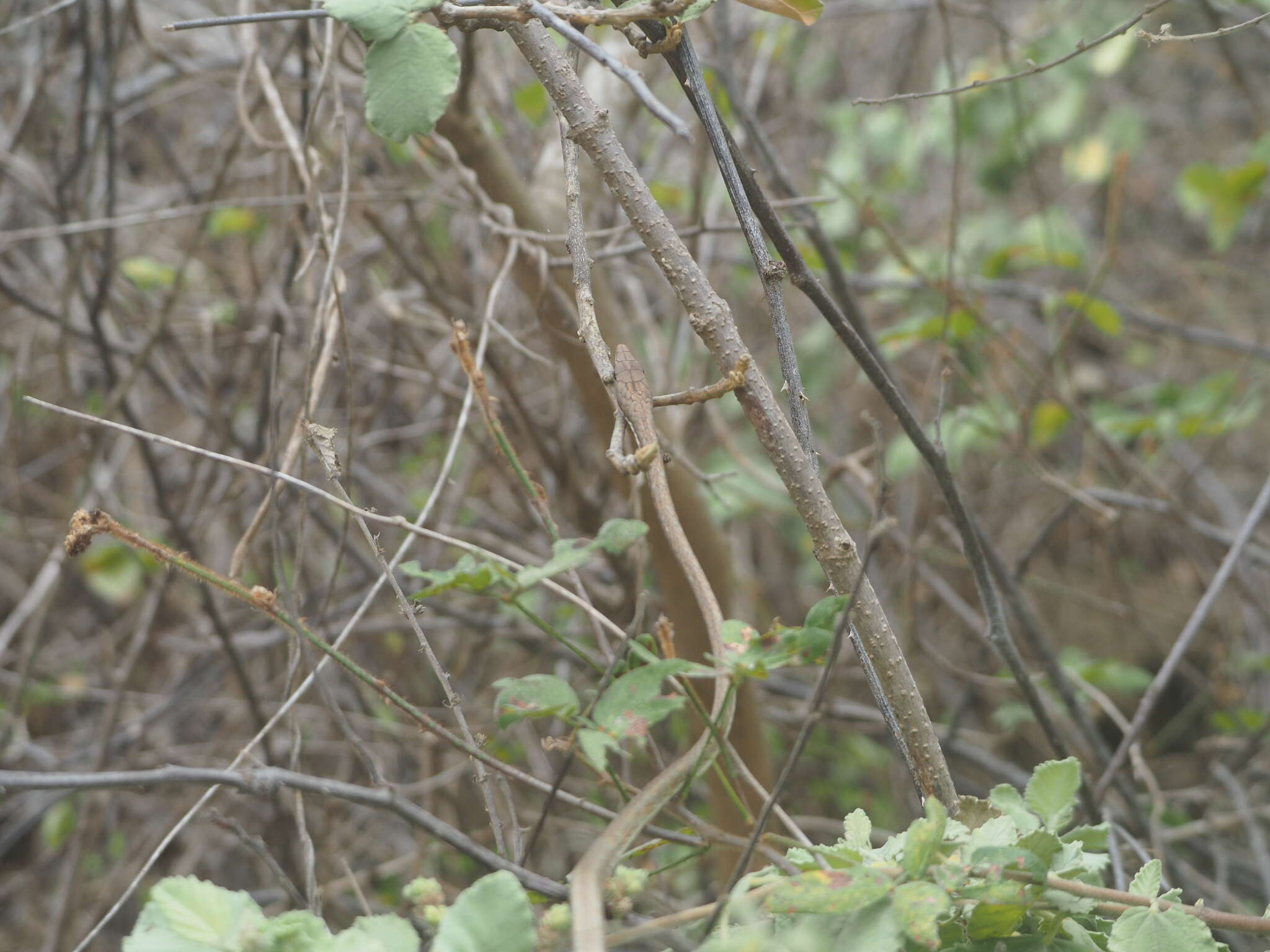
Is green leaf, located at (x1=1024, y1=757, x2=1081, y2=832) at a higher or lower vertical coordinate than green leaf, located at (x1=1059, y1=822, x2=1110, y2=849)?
higher

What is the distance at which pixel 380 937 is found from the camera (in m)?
0.45

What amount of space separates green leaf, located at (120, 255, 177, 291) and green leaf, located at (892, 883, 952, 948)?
5.26ft

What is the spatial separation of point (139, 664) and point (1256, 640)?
2.26m

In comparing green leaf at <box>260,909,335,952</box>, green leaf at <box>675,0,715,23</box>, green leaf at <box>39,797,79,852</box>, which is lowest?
green leaf at <box>39,797,79,852</box>

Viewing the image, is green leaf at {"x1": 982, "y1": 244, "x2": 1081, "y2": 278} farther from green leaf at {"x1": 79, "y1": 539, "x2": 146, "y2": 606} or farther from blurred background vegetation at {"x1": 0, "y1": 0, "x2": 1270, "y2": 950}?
green leaf at {"x1": 79, "y1": 539, "x2": 146, "y2": 606}

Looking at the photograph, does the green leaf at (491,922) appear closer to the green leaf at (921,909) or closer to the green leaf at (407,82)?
the green leaf at (921,909)

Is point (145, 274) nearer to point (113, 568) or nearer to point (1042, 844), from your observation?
point (113, 568)

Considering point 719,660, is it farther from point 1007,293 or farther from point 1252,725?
point 1007,293

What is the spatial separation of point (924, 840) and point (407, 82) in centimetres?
48

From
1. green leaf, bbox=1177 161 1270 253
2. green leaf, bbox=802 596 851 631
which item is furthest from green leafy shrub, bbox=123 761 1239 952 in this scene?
green leaf, bbox=1177 161 1270 253

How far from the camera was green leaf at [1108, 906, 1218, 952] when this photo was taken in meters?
0.48

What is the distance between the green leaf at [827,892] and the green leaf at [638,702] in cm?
9

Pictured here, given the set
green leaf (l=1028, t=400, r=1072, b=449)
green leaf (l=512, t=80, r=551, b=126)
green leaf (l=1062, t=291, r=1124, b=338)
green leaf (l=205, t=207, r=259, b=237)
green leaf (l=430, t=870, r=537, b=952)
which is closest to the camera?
green leaf (l=430, t=870, r=537, b=952)

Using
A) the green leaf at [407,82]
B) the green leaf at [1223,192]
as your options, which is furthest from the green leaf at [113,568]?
the green leaf at [1223,192]
